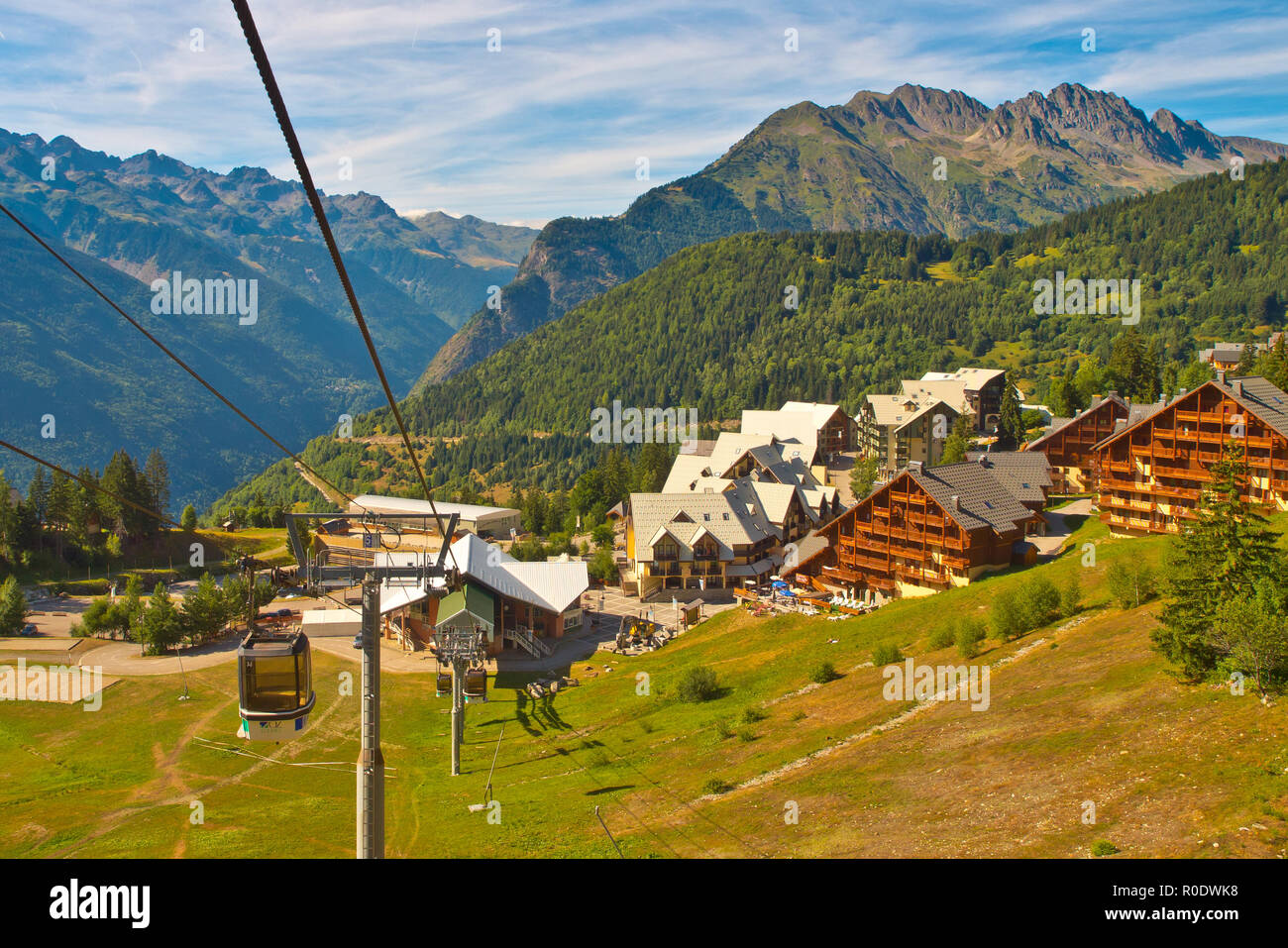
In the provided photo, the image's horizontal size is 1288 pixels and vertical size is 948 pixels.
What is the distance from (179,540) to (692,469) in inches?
2982

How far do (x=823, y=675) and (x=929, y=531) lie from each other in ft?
76.6

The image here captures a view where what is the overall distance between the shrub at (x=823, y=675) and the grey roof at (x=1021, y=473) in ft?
Result: 111

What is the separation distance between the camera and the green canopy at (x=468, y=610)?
223ft

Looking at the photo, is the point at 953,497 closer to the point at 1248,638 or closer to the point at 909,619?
the point at 909,619

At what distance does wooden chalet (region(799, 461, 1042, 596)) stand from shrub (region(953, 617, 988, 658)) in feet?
62.0

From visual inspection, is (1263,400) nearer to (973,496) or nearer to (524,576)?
(973,496)

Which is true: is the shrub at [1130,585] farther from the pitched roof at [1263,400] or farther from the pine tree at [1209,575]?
the pitched roof at [1263,400]

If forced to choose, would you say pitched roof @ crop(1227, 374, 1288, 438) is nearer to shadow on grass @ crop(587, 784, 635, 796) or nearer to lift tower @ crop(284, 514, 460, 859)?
shadow on grass @ crop(587, 784, 635, 796)

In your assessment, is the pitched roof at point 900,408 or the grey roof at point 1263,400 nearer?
the grey roof at point 1263,400

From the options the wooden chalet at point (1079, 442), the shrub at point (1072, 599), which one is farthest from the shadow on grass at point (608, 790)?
the wooden chalet at point (1079, 442)

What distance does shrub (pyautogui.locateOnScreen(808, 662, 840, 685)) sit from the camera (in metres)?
49.5

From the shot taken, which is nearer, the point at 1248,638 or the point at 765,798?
the point at 1248,638
